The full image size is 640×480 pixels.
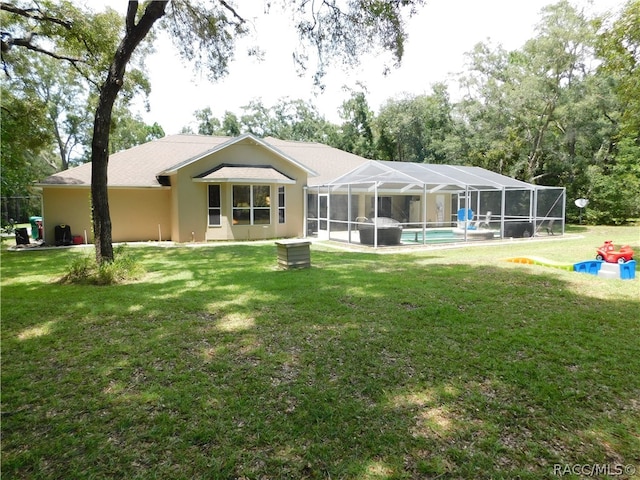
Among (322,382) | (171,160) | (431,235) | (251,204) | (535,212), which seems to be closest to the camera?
(322,382)

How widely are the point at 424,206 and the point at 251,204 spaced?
23.0 feet

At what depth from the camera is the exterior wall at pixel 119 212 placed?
589 inches

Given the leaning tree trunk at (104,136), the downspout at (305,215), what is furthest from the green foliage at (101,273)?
the downspout at (305,215)

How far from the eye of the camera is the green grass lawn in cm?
254

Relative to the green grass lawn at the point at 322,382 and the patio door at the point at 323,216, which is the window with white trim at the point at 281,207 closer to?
the patio door at the point at 323,216

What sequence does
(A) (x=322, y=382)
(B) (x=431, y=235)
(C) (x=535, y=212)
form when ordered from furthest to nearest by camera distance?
(B) (x=431, y=235), (C) (x=535, y=212), (A) (x=322, y=382)

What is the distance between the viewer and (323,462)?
8.20 ft

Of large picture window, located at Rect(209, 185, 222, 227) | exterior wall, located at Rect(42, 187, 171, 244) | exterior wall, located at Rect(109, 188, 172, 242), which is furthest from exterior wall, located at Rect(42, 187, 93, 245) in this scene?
large picture window, located at Rect(209, 185, 222, 227)

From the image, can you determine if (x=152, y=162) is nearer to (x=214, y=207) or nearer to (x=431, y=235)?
(x=214, y=207)

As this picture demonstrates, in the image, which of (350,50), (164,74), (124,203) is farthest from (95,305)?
(124,203)

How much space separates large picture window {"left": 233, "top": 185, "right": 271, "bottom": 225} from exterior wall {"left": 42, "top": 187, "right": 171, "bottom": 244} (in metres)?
3.08

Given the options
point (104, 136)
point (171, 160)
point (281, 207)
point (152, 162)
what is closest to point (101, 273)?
point (104, 136)

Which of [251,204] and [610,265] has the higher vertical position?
[251,204]

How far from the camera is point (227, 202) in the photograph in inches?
630
